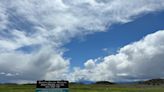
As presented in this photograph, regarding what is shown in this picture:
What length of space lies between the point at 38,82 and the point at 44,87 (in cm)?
75

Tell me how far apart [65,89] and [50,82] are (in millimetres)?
1535

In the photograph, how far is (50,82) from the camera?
32250 millimetres

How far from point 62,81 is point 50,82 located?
44.0 inches

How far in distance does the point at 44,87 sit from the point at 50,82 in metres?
0.72

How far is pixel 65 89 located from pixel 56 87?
0.85 metres

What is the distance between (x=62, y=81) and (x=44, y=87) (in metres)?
1.75

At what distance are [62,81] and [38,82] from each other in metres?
2.22

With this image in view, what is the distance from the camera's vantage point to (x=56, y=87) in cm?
3222

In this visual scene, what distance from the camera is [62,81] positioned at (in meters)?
32.4

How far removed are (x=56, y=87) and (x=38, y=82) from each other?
1.72 m

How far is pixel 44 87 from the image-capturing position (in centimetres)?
3219

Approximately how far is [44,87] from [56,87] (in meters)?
1.11

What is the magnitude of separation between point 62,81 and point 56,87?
0.79 metres

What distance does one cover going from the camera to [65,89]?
32250mm
